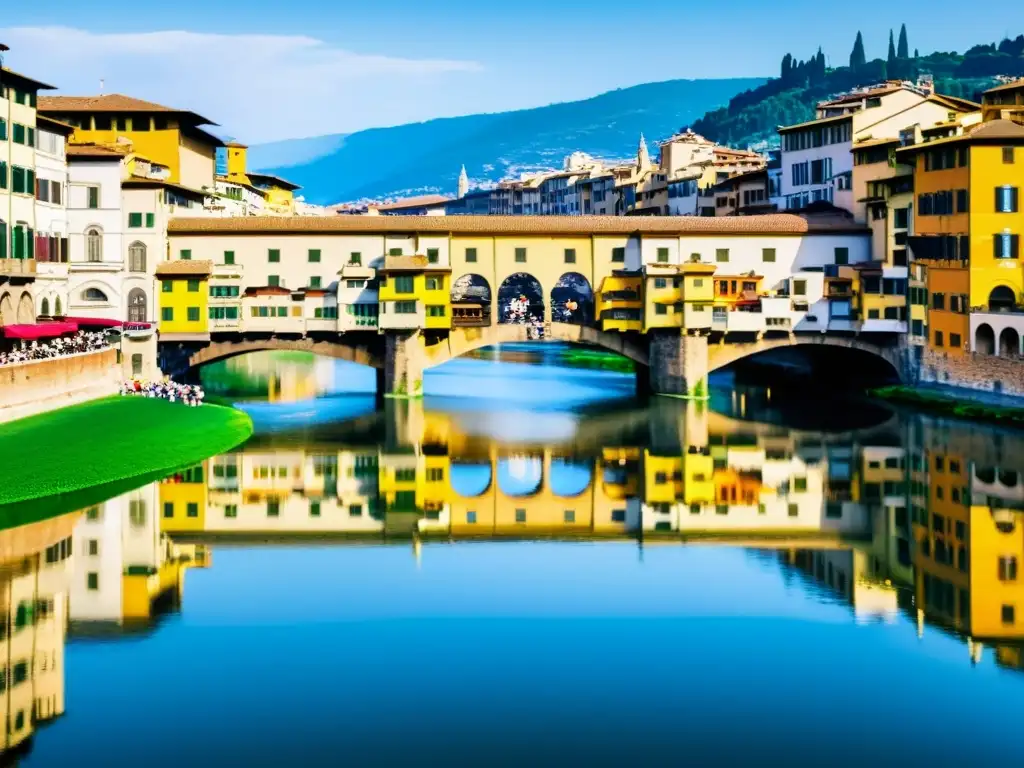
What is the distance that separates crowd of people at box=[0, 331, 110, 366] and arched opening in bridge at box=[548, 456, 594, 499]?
15.4 m

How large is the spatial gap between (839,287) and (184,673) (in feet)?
152

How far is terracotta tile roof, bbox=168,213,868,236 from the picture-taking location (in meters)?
69.1

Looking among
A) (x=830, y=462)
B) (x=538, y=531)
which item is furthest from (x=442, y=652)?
(x=830, y=462)

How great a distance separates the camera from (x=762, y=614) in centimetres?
3092

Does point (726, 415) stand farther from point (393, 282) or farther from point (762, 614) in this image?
point (762, 614)

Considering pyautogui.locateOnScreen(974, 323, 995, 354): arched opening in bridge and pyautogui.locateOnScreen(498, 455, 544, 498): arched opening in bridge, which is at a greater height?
pyautogui.locateOnScreen(974, 323, 995, 354): arched opening in bridge

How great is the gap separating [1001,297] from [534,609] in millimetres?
36131

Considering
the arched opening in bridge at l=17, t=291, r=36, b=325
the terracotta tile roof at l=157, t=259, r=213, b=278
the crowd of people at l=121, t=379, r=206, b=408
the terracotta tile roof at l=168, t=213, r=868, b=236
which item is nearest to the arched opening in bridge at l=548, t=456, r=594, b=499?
the crowd of people at l=121, t=379, r=206, b=408

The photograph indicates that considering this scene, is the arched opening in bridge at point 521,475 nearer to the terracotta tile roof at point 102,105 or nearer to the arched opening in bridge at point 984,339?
the arched opening in bridge at point 984,339

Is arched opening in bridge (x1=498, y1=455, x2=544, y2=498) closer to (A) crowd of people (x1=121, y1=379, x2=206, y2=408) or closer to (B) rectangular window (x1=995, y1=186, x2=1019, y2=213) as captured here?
(A) crowd of people (x1=121, y1=379, x2=206, y2=408)

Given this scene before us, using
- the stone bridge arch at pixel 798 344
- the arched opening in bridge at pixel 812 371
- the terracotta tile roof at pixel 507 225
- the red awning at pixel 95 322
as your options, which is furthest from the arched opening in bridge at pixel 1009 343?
the red awning at pixel 95 322

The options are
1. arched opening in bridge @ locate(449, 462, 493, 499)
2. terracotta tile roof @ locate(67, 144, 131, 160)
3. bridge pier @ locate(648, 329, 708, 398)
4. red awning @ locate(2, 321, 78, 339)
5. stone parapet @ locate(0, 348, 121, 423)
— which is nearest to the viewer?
arched opening in bridge @ locate(449, 462, 493, 499)

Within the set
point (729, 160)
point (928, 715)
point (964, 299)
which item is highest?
point (729, 160)

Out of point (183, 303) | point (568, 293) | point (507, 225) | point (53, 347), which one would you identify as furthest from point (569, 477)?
point (568, 293)
